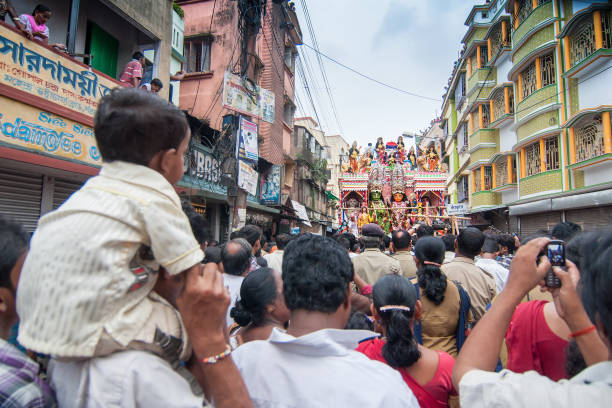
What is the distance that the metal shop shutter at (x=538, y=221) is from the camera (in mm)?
14079

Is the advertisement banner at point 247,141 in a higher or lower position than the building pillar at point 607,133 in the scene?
lower

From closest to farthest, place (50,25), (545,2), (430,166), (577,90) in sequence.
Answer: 1. (50,25)
2. (577,90)
3. (545,2)
4. (430,166)

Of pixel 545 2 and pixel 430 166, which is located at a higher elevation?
pixel 545 2

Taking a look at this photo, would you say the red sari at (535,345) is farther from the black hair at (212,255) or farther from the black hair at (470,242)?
the black hair at (212,255)

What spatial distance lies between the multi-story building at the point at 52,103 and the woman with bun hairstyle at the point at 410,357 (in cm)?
503

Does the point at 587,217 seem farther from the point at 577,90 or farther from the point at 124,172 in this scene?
the point at 124,172

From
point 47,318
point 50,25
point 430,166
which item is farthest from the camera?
point 430,166

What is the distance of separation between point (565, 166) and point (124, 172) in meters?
16.7

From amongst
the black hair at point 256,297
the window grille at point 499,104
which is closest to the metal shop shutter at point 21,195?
the black hair at point 256,297

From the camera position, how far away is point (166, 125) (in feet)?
3.90

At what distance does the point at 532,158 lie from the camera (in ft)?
53.6

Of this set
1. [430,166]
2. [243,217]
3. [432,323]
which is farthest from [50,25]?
[430,166]

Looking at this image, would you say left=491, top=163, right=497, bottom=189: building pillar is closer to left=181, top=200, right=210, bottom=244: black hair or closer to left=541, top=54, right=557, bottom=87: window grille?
left=541, top=54, right=557, bottom=87: window grille

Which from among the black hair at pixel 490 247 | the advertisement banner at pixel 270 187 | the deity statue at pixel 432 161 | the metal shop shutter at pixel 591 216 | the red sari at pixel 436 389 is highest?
the deity statue at pixel 432 161
